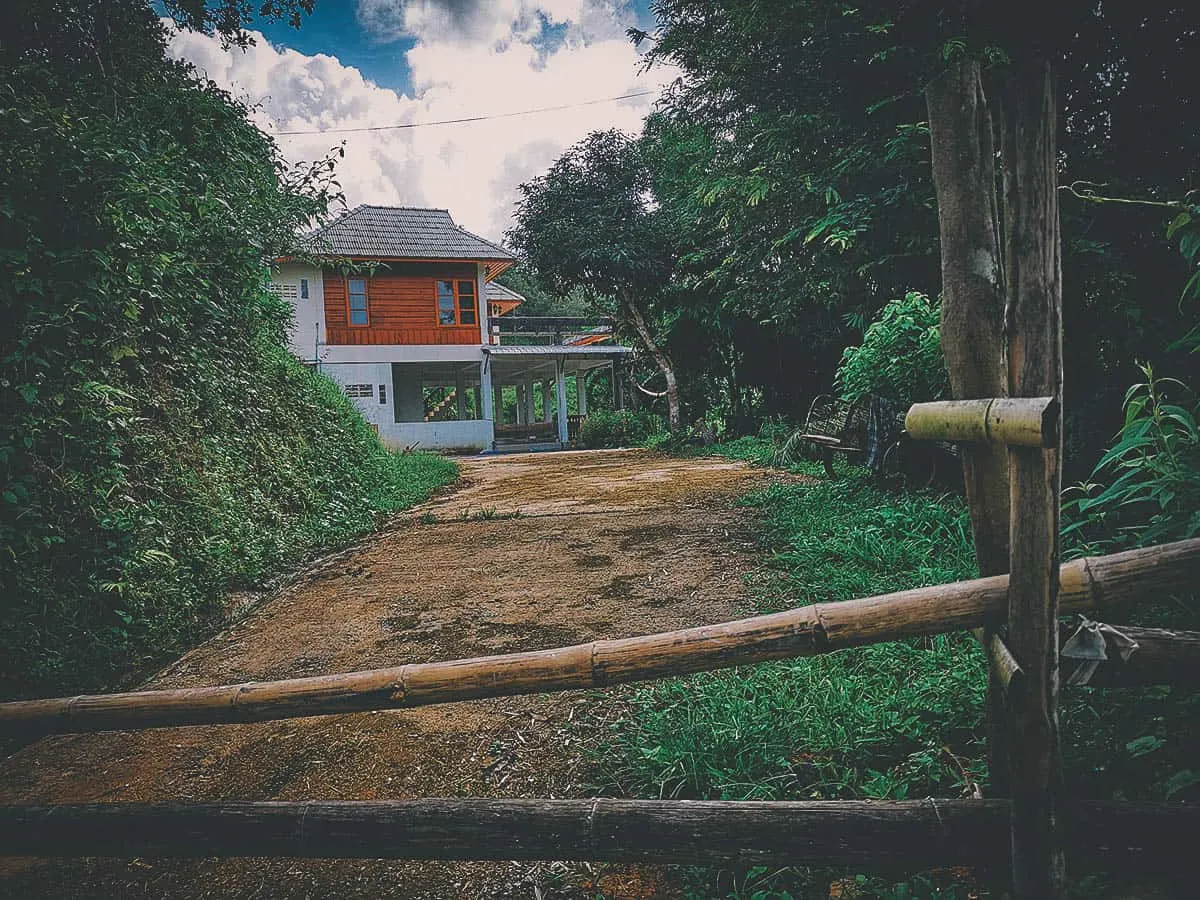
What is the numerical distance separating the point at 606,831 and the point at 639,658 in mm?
435

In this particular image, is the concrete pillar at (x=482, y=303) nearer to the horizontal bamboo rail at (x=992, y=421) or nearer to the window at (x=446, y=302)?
the window at (x=446, y=302)

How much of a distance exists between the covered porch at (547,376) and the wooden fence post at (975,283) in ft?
58.0

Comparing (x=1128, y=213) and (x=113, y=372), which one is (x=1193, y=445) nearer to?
(x=1128, y=213)

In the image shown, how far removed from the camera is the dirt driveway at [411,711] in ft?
6.47

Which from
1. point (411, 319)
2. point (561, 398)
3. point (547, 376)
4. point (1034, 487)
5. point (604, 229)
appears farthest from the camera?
point (547, 376)

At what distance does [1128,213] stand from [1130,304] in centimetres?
46

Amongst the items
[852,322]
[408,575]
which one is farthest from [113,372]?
[852,322]

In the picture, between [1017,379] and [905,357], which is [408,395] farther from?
[1017,379]

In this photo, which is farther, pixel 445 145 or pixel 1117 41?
pixel 445 145

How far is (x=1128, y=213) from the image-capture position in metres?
3.08

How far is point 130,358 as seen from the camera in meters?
4.43

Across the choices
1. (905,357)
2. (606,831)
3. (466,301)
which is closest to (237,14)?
(905,357)

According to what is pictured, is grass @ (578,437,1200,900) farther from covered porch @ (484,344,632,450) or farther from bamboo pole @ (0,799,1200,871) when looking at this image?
covered porch @ (484,344,632,450)

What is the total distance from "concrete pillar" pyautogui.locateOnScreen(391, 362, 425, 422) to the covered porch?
2658 mm
